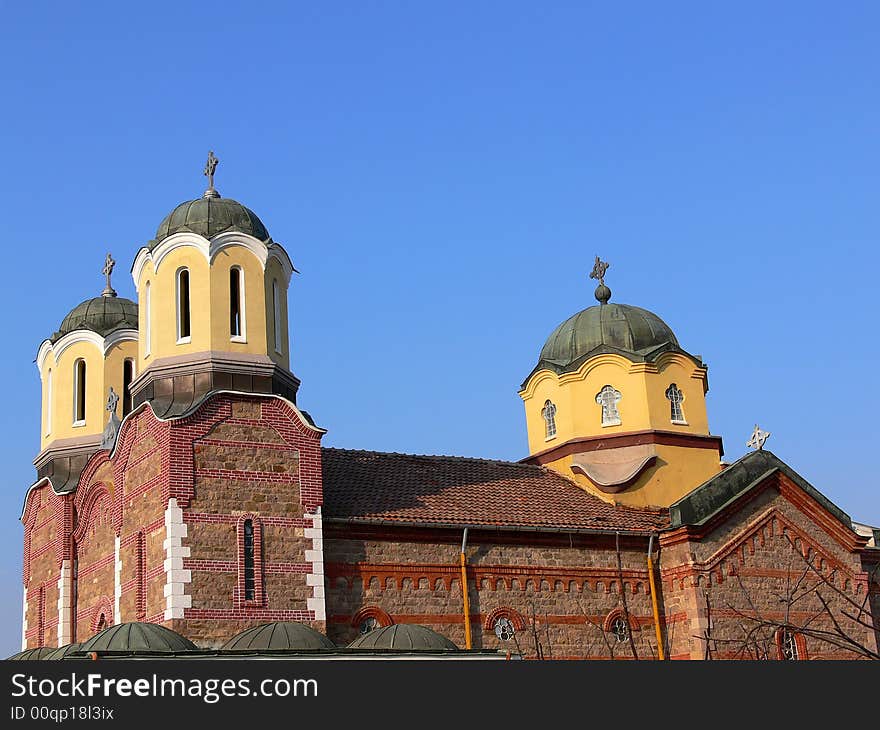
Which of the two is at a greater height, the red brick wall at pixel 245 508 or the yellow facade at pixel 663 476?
the yellow facade at pixel 663 476

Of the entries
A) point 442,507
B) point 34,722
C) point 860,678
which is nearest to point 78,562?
point 442,507

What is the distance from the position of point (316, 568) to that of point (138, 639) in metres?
4.18

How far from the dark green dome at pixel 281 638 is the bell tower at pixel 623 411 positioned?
1135 centimetres

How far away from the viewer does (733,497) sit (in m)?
26.8

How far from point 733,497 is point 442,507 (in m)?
6.85

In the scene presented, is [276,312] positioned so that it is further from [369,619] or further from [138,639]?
[138,639]

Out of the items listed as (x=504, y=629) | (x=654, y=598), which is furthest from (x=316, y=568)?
(x=654, y=598)

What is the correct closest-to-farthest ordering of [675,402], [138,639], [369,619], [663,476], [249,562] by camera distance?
1. [138,639]
2. [249,562]
3. [369,619]
4. [663,476]
5. [675,402]

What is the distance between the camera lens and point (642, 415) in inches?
1184

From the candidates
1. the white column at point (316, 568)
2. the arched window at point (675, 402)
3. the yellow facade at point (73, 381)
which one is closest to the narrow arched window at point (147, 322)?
the white column at point (316, 568)

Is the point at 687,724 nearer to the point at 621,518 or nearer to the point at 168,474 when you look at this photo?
the point at 168,474

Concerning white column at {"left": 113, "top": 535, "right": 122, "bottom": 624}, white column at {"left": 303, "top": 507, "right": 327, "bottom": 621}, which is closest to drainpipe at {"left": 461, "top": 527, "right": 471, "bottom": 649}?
white column at {"left": 303, "top": 507, "right": 327, "bottom": 621}

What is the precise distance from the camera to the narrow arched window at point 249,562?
21.1 metres

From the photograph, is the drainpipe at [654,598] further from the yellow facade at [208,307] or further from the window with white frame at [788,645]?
the yellow facade at [208,307]
